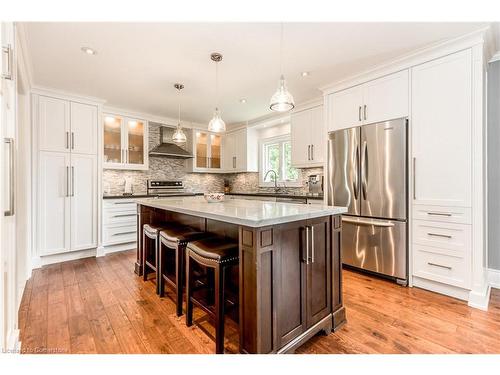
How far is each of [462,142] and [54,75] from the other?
15.1ft

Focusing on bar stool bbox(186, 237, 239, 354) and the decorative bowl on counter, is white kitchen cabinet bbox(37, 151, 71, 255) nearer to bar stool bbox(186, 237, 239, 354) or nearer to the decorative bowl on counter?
the decorative bowl on counter

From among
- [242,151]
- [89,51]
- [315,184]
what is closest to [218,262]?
[89,51]

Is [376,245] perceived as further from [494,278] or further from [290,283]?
[290,283]

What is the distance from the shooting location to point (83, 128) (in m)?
3.71

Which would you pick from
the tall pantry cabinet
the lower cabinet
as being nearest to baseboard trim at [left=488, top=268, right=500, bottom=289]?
the lower cabinet

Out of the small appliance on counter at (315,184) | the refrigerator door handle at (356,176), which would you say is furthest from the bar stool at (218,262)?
the small appliance on counter at (315,184)

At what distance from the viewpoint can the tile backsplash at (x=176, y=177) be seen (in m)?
4.49

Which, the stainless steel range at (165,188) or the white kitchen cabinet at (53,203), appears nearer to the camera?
the white kitchen cabinet at (53,203)

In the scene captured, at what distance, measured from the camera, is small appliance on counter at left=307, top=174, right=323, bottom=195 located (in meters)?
3.95

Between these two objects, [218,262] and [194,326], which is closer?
[218,262]

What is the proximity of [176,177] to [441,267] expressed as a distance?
15.5ft

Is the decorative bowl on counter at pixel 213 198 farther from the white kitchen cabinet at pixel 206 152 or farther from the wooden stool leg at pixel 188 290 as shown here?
the white kitchen cabinet at pixel 206 152

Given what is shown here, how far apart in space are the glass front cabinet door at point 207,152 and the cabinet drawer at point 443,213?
4100 millimetres
